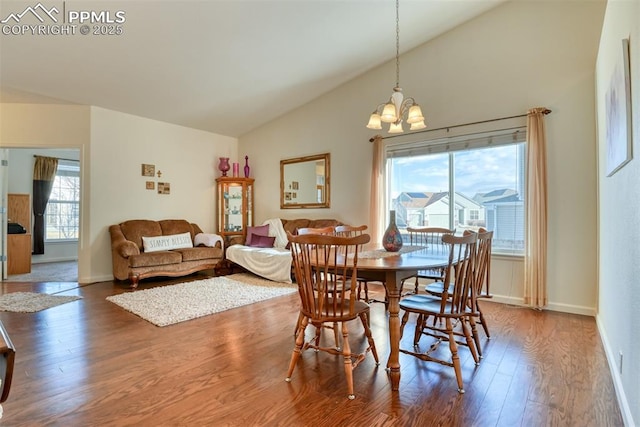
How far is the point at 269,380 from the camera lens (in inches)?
80.0

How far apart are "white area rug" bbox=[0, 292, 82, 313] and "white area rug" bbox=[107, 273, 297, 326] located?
21.0 inches

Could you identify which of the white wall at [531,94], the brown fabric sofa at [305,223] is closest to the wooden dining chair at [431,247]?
the white wall at [531,94]

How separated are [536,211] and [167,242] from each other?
16.5ft

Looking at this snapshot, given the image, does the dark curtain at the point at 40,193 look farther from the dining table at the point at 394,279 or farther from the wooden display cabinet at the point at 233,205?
the dining table at the point at 394,279

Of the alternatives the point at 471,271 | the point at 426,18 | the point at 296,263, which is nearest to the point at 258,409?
the point at 296,263

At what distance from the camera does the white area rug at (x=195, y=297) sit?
330 cm

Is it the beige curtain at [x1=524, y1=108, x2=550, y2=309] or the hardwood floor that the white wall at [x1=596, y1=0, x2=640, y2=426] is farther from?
the beige curtain at [x1=524, y1=108, x2=550, y2=309]

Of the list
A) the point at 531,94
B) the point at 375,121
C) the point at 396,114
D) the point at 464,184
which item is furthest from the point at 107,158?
the point at 531,94

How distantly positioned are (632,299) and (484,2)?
3588mm

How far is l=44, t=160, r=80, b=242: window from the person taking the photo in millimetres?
7098

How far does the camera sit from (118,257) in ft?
15.4

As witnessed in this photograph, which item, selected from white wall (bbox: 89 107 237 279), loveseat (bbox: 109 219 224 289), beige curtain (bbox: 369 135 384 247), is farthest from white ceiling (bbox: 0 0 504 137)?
loveseat (bbox: 109 219 224 289)

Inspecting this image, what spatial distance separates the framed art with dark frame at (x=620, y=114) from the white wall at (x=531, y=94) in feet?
4.67

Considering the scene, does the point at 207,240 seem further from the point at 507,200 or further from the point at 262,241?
the point at 507,200
